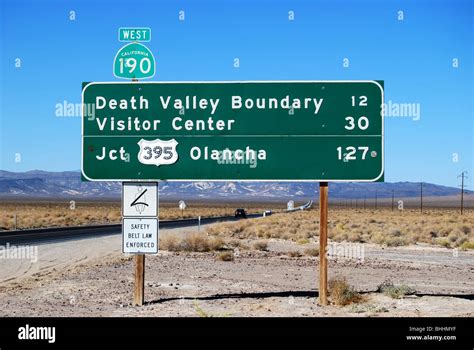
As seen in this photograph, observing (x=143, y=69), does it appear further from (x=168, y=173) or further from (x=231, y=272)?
(x=231, y=272)

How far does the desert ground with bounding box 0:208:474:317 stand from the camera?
11.9 metres

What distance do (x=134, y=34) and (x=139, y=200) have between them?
293cm

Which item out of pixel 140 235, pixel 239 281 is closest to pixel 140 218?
pixel 140 235

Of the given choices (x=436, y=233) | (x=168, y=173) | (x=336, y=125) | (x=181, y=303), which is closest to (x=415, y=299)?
(x=336, y=125)

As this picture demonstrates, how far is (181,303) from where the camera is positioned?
1265 cm

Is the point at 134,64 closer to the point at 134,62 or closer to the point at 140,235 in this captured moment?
the point at 134,62

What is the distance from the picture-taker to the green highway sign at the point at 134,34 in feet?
39.5

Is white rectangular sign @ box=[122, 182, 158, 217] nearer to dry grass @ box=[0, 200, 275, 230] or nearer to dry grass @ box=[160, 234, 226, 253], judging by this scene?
dry grass @ box=[160, 234, 226, 253]

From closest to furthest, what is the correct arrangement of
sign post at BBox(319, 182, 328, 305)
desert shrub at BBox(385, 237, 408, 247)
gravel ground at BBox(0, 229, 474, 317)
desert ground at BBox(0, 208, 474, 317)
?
gravel ground at BBox(0, 229, 474, 317)
desert ground at BBox(0, 208, 474, 317)
sign post at BBox(319, 182, 328, 305)
desert shrub at BBox(385, 237, 408, 247)

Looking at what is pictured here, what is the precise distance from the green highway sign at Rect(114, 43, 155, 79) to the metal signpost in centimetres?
2

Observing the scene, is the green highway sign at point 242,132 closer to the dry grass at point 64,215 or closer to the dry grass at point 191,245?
the dry grass at point 191,245

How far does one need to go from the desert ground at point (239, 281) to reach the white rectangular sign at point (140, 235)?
103cm

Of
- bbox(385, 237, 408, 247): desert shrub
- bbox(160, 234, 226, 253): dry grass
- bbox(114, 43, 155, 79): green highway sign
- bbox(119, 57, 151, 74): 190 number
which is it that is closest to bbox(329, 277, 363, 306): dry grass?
bbox(114, 43, 155, 79): green highway sign

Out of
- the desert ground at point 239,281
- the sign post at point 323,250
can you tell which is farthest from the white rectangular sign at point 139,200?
the sign post at point 323,250
